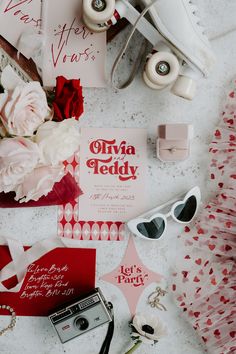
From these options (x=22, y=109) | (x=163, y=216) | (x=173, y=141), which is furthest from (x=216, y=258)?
(x=22, y=109)

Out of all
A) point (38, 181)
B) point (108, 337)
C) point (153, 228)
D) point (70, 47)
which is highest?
point (70, 47)

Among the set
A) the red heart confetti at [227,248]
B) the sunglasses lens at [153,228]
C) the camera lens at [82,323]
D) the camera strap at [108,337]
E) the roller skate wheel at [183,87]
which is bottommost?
the camera strap at [108,337]

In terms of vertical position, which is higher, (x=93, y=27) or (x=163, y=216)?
(x=93, y=27)

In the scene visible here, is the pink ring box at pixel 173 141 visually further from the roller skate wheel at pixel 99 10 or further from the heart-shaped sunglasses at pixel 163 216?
the roller skate wheel at pixel 99 10

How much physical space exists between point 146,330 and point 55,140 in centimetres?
43

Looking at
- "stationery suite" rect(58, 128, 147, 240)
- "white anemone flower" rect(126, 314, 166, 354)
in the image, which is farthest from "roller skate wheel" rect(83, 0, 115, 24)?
"white anemone flower" rect(126, 314, 166, 354)

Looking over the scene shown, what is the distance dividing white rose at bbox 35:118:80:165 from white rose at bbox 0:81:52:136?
18 mm

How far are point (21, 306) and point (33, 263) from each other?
0.30 ft

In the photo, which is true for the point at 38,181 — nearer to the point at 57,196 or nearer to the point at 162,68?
the point at 57,196

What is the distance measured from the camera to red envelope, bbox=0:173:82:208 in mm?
966

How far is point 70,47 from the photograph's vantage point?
977 millimetres

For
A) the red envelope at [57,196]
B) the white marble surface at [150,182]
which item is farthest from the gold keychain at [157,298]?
the red envelope at [57,196]

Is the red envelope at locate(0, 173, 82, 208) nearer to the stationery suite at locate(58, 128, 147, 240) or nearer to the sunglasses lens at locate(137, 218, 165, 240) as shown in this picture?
the stationery suite at locate(58, 128, 147, 240)

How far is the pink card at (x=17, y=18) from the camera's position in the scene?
96cm
